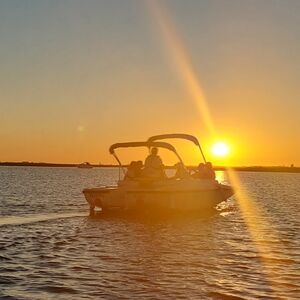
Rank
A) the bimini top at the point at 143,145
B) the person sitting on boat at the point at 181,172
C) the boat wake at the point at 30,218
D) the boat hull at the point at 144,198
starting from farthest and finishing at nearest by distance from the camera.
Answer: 1. the bimini top at the point at 143,145
2. the person sitting on boat at the point at 181,172
3. the boat hull at the point at 144,198
4. the boat wake at the point at 30,218

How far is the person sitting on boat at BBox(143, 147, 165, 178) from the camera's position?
27.9 m

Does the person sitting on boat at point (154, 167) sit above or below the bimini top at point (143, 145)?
below

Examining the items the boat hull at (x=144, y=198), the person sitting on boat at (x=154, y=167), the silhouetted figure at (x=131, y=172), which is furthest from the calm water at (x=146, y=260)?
the person sitting on boat at (x=154, y=167)

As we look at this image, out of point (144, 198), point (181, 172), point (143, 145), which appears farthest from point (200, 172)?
point (144, 198)

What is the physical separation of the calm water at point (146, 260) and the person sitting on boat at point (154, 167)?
341cm

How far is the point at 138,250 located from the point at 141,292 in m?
5.50

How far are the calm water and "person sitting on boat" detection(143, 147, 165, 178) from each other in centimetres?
341

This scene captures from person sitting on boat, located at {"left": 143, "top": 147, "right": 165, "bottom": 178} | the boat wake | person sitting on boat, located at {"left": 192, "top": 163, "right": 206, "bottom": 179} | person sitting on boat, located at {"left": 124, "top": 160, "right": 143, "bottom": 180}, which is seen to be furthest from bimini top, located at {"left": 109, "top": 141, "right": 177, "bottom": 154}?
the boat wake

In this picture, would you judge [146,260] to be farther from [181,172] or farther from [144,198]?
[181,172]

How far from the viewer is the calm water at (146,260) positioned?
1119cm

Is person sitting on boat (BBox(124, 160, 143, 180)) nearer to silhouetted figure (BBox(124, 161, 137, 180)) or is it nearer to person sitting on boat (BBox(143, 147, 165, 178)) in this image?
silhouetted figure (BBox(124, 161, 137, 180))

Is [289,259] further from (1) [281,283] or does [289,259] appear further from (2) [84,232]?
(2) [84,232]

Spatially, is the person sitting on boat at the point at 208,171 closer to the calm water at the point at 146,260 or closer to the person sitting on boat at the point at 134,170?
the person sitting on boat at the point at 134,170

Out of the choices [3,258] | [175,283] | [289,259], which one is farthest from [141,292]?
[289,259]
